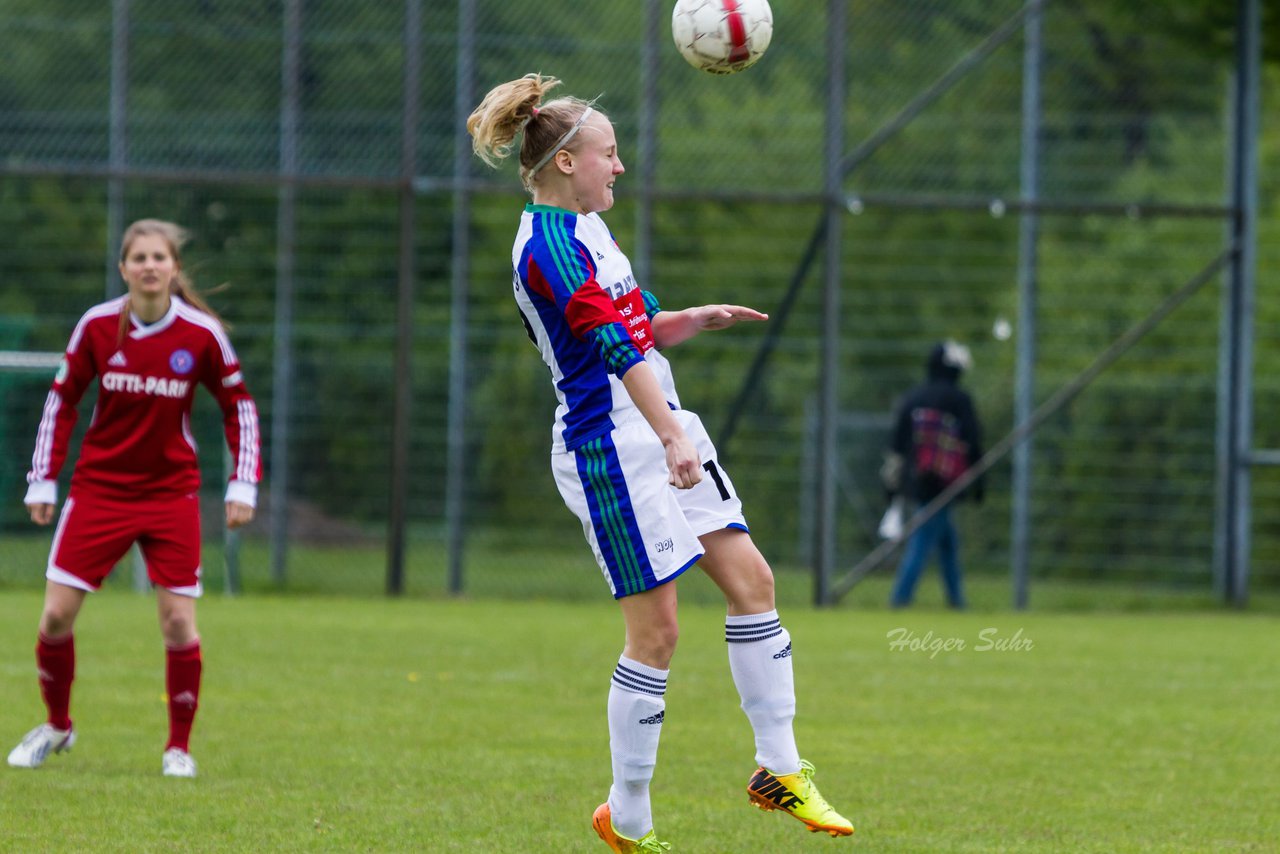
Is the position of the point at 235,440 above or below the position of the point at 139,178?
below

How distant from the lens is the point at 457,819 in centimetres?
512

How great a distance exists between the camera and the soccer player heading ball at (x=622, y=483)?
4.46 m

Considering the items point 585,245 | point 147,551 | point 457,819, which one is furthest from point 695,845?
point 147,551

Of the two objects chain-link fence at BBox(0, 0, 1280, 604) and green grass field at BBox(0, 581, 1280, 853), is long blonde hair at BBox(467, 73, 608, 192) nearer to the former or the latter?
green grass field at BBox(0, 581, 1280, 853)

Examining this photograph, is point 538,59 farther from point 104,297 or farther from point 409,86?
point 104,297

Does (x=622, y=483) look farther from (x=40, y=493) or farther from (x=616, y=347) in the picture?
(x=40, y=493)

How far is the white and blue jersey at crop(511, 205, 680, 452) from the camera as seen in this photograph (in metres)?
4.39

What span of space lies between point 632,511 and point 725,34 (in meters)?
1.73

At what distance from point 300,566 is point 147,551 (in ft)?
25.0

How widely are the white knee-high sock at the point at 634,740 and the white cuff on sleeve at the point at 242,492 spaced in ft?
6.47

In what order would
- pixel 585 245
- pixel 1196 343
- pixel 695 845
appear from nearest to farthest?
pixel 585 245 < pixel 695 845 < pixel 1196 343

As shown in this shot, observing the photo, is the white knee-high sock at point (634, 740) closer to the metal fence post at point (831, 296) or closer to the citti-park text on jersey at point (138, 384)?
the citti-park text on jersey at point (138, 384)

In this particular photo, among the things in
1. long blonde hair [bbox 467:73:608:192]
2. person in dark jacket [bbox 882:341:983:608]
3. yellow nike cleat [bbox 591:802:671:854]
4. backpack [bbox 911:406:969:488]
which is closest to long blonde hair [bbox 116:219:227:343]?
long blonde hair [bbox 467:73:608:192]

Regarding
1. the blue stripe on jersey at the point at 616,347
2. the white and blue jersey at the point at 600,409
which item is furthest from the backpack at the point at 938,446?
the blue stripe on jersey at the point at 616,347
